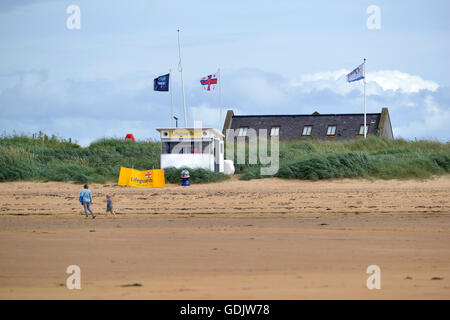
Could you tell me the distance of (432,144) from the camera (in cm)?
3322

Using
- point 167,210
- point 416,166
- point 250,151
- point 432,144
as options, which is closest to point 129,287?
point 167,210

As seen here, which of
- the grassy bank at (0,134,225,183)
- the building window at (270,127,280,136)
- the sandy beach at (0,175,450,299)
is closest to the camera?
the sandy beach at (0,175,450,299)

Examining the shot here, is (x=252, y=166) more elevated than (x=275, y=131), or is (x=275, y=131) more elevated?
(x=275, y=131)

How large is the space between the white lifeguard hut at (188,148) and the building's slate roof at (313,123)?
1829 cm

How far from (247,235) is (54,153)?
805 inches

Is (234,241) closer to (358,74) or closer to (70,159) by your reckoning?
(70,159)

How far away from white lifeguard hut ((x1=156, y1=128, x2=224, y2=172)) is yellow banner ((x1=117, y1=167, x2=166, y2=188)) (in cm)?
143

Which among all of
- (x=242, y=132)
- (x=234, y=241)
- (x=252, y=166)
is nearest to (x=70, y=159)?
(x=252, y=166)

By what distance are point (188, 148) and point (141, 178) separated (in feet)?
9.35

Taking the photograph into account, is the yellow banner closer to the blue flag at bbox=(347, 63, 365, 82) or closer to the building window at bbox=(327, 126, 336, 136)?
the blue flag at bbox=(347, 63, 365, 82)

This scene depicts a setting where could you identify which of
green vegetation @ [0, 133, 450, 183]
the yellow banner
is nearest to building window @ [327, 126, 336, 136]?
green vegetation @ [0, 133, 450, 183]

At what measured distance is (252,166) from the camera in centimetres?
2992

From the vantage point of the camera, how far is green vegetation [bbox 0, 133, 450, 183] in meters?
26.8
